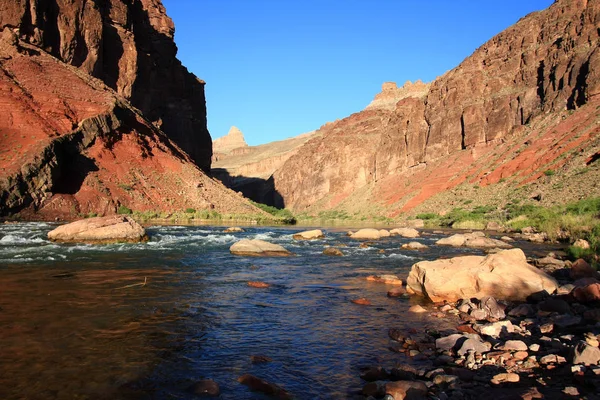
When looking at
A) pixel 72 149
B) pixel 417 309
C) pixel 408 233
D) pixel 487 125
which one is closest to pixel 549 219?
pixel 408 233

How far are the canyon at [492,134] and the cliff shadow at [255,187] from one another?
715 inches

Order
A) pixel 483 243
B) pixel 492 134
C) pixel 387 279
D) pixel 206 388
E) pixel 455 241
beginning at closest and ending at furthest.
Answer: pixel 206 388, pixel 387 279, pixel 483 243, pixel 455 241, pixel 492 134

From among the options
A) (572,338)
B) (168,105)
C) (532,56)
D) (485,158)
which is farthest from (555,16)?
(572,338)

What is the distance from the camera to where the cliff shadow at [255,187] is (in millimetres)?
122688

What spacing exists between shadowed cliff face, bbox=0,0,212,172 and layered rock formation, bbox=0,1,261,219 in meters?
0.40

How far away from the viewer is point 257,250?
1830cm

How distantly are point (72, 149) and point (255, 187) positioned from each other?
9432cm

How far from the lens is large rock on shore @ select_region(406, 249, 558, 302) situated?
946 centimetres

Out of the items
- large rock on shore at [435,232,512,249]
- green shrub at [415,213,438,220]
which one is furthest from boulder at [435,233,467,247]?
green shrub at [415,213,438,220]

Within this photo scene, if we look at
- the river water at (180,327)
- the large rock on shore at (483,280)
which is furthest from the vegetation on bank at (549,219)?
the river water at (180,327)

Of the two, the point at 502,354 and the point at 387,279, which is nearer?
the point at 502,354

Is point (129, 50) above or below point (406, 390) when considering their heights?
above

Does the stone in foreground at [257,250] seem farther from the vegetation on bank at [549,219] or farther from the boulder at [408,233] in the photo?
the boulder at [408,233]

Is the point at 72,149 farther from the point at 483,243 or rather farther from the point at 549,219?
the point at 549,219
